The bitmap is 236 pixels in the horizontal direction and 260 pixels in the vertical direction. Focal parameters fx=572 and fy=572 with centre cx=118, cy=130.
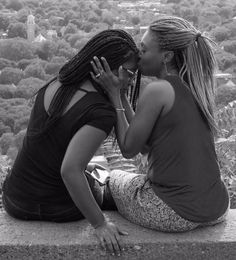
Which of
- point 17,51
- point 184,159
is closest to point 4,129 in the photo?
point 17,51

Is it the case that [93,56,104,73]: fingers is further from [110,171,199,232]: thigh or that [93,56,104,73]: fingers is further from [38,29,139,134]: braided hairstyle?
[110,171,199,232]: thigh

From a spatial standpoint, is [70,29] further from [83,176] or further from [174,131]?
[83,176]

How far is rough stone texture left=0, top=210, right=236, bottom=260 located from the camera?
1.62m

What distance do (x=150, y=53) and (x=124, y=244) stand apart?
0.57 metres

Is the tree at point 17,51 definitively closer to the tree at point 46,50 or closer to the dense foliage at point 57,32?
the dense foliage at point 57,32

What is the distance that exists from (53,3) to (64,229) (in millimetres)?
61755

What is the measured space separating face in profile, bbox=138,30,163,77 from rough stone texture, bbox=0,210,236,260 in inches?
19.6

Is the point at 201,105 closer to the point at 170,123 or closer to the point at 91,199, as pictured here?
the point at 170,123

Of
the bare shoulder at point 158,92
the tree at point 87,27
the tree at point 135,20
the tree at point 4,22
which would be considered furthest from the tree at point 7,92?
the bare shoulder at point 158,92

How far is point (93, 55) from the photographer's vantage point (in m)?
1.68

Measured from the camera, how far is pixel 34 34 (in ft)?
167

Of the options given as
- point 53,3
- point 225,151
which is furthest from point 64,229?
point 53,3

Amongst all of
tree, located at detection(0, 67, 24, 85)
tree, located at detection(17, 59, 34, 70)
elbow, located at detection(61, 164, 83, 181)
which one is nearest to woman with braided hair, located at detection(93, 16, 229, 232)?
elbow, located at detection(61, 164, 83, 181)

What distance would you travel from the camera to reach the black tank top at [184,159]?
1669 mm
